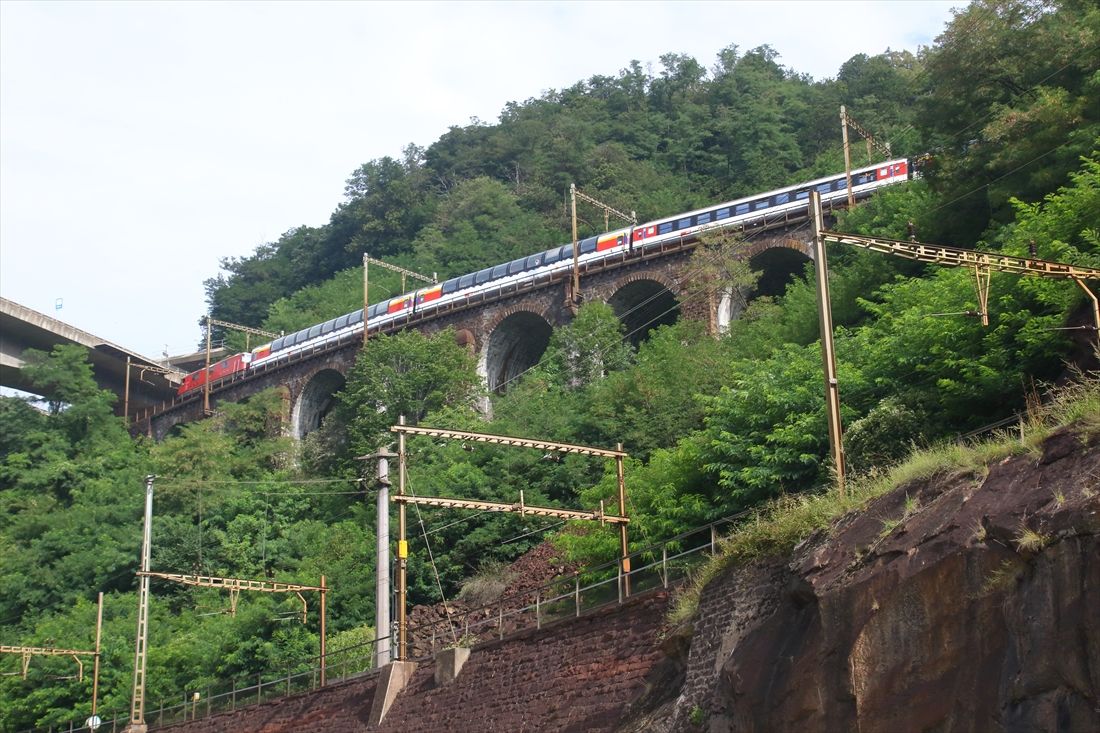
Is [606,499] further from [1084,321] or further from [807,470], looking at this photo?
[1084,321]

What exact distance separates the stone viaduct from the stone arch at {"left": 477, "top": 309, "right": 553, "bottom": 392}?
40 millimetres

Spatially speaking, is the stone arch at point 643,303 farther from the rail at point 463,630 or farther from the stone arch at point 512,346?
the rail at point 463,630

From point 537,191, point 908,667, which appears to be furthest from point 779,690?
point 537,191

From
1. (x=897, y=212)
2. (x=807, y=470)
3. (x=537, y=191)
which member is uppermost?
(x=537, y=191)

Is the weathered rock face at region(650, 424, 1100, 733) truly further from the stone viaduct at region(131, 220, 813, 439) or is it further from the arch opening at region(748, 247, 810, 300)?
the arch opening at region(748, 247, 810, 300)

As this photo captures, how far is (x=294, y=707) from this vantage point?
32.2 metres

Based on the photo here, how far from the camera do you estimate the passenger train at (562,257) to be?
53.0 metres

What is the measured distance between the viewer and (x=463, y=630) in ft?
104

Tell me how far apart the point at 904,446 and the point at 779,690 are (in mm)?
9511

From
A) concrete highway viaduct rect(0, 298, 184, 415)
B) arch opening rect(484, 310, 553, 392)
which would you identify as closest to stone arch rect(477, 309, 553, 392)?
arch opening rect(484, 310, 553, 392)

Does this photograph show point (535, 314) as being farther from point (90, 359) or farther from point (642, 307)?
point (90, 359)

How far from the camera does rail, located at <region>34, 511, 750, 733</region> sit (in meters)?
27.7

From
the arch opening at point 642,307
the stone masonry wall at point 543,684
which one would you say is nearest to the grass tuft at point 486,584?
the stone masonry wall at point 543,684

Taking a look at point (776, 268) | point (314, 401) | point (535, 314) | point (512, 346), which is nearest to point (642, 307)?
point (535, 314)
